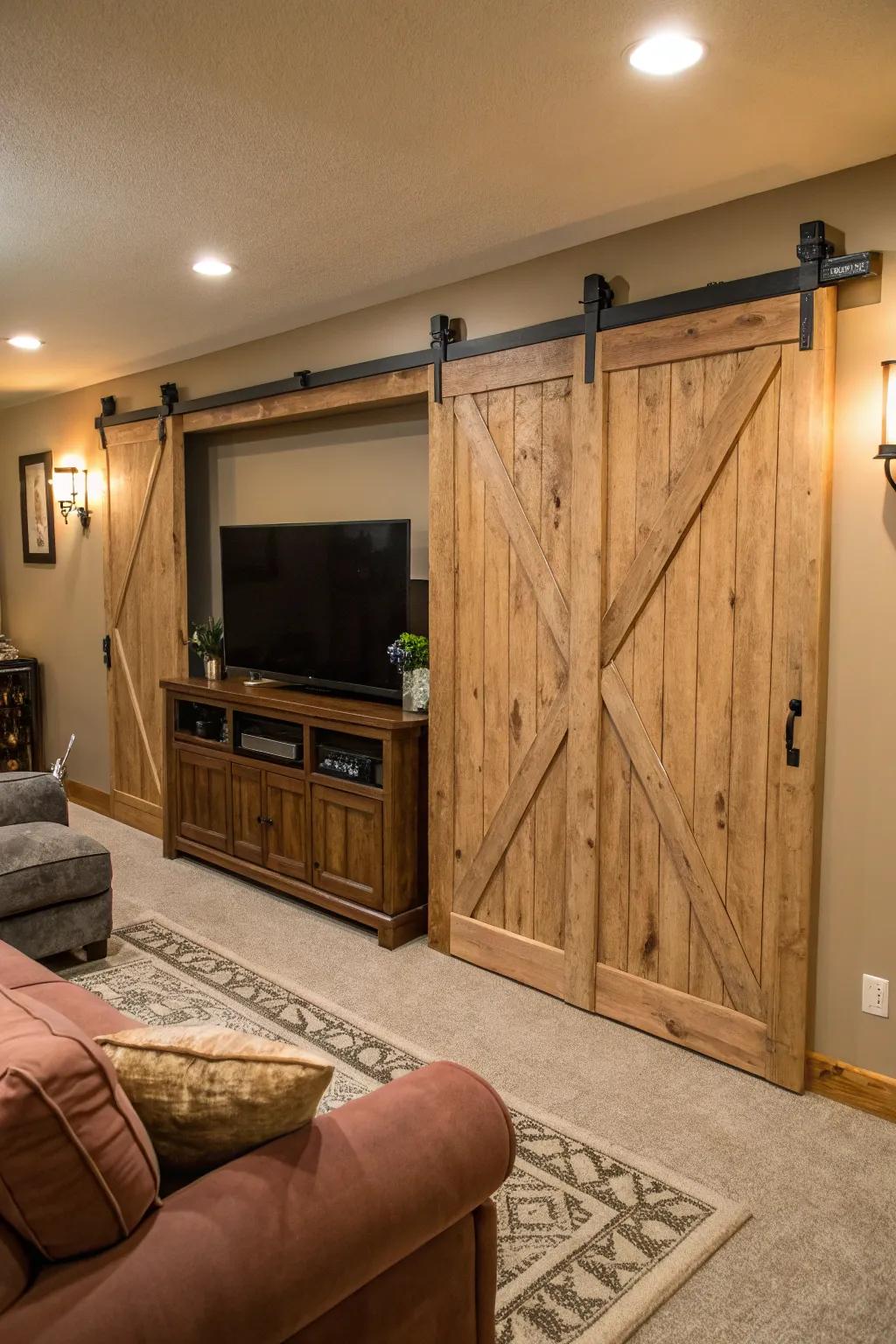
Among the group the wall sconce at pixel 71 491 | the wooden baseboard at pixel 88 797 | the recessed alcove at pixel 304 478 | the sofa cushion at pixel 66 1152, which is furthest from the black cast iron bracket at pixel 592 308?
the wooden baseboard at pixel 88 797

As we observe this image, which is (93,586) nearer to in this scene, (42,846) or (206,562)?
(206,562)

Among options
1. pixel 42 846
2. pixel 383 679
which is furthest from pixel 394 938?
pixel 42 846

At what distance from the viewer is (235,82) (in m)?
2.21

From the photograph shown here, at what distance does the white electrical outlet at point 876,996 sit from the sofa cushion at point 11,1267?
7.41 feet

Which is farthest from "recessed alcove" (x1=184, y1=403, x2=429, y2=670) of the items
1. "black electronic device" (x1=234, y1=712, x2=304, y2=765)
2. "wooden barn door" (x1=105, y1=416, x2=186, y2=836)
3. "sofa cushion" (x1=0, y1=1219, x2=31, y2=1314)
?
"sofa cushion" (x1=0, y1=1219, x2=31, y2=1314)

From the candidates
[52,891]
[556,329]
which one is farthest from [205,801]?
[556,329]

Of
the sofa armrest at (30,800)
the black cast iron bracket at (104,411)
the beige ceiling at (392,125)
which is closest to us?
the beige ceiling at (392,125)

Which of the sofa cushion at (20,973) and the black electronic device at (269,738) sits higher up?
the black electronic device at (269,738)

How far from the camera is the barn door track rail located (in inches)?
105

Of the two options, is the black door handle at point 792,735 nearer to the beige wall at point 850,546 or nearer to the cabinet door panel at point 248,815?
the beige wall at point 850,546

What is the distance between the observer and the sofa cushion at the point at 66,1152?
1.22 metres

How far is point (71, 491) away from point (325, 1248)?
18.2 ft

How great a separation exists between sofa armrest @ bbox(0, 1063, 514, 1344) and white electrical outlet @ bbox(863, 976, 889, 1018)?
155 centimetres

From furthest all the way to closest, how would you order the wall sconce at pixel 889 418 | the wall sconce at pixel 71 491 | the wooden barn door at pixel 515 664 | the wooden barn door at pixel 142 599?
the wall sconce at pixel 71 491, the wooden barn door at pixel 142 599, the wooden barn door at pixel 515 664, the wall sconce at pixel 889 418
